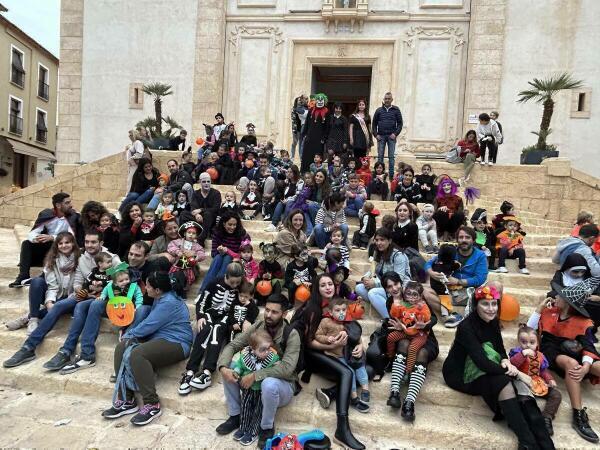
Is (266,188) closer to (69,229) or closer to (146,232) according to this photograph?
(146,232)

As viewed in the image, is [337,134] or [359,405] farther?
[337,134]

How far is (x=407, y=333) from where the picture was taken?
4.01m

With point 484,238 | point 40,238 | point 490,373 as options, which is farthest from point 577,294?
point 40,238

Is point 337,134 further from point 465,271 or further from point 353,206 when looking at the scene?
point 465,271

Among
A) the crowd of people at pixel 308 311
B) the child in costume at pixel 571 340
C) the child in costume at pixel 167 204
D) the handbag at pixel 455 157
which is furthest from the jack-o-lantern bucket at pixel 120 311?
the handbag at pixel 455 157

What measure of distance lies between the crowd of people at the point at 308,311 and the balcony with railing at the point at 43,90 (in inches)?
1104

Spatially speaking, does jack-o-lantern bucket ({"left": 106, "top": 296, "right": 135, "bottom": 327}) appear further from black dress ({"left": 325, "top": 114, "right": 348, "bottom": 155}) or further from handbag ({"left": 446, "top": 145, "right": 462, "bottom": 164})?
handbag ({"left": 446, "top": 145, "right": 462, "bottom": 164})

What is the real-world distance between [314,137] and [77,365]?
285 inches

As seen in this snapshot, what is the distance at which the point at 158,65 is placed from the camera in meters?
15.5

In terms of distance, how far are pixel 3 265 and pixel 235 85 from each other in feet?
35.7

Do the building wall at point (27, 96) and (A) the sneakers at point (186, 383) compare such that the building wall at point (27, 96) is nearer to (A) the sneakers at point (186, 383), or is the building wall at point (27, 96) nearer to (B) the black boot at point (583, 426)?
(A) the sneakers at point (186, 383)

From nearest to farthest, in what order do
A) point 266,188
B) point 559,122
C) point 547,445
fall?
point 547,445 < point 266,188 < point 559,122

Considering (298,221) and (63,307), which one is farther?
(298,221)

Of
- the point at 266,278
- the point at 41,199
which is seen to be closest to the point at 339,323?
the point at 266,278
